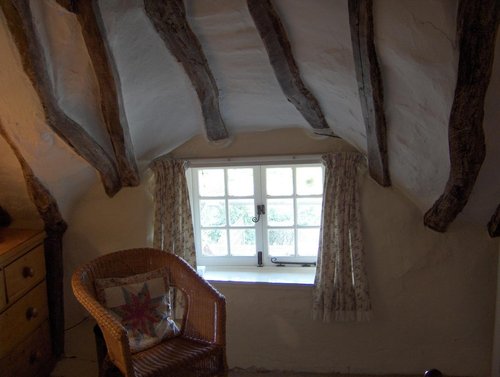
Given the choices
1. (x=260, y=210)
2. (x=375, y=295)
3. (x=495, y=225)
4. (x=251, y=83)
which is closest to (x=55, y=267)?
(x=260, y=210)

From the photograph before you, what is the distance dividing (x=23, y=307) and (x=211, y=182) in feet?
4.36

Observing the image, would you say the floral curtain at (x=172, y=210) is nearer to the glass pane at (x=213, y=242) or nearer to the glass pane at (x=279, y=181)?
the glass pane at (x=213, y=242)

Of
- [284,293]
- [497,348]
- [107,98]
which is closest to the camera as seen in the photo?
[107,98]

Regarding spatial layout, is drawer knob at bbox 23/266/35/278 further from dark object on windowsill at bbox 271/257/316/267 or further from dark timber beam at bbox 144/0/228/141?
dark object on windowsill at bbox 271/257/316/267

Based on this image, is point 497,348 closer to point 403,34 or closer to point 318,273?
point 318,273

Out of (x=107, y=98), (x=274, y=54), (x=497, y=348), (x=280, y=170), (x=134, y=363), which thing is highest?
(x=274, y=54)

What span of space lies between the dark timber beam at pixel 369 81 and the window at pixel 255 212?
2.05ft

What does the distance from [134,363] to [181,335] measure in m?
0.33

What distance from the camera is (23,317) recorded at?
305 centimetres

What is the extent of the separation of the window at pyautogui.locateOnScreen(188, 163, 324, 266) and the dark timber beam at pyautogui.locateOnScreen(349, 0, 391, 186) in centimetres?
63

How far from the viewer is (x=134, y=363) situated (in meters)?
2.53

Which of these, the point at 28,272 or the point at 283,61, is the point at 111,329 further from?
the point at 283,61

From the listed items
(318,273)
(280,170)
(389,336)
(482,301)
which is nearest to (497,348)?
(482,301)

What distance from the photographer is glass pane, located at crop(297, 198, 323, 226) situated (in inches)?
138
